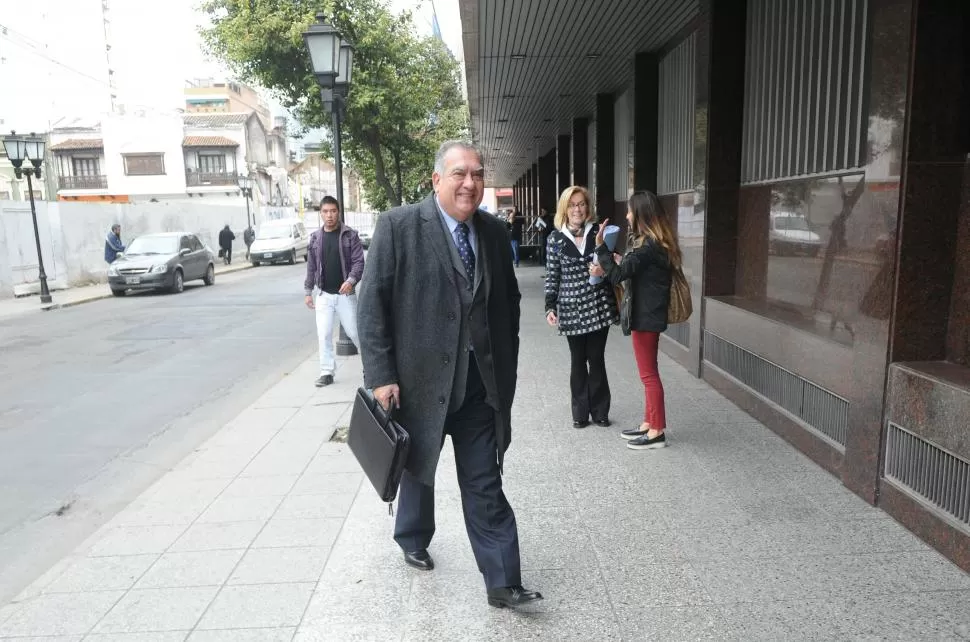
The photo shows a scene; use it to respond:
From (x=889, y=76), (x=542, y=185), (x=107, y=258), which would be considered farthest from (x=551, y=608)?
(x=542, y=185)

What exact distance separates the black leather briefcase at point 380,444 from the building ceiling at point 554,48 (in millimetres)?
6111

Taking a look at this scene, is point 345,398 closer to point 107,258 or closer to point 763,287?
point 763,287

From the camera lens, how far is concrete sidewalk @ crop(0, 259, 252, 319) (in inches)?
602

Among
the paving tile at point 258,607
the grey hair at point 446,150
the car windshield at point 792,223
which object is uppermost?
the grey hair at point 446,150

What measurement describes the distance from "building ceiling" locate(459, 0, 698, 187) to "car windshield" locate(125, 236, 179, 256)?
875 centimetres

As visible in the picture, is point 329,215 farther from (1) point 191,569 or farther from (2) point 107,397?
(1) point 191,569

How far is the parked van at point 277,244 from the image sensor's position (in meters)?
28.7

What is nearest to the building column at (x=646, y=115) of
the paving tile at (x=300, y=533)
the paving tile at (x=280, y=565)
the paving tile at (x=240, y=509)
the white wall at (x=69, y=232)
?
the paving tile at (x=240, y=509)

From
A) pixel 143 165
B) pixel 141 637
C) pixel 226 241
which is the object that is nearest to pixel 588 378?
pixel 141 637

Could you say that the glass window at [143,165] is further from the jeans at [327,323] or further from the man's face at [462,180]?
the man's face at [462,180]

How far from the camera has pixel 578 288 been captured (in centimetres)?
527

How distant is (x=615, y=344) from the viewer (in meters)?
9.38

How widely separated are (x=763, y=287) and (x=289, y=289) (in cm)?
1435

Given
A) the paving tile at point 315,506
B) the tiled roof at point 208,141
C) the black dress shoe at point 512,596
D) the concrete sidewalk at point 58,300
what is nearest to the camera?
the black dress shoe at point 512,596
